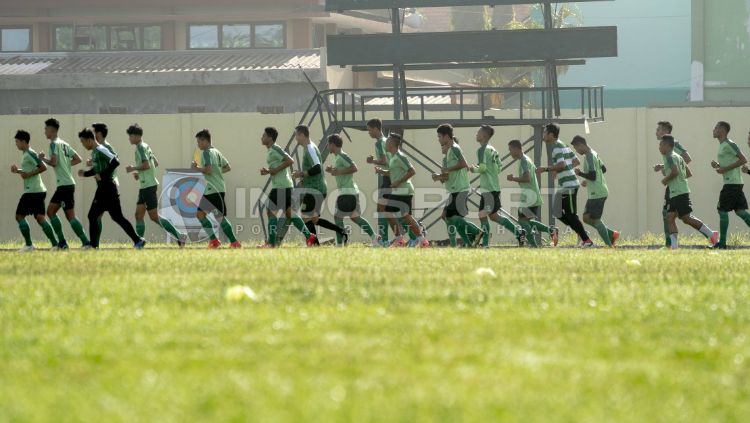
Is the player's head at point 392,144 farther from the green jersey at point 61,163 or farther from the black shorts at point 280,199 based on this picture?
the green jersey at point 61,163

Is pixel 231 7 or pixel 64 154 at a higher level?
pixel 231 7

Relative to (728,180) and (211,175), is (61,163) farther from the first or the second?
(728,180)

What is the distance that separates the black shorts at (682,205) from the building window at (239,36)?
24907 millimetres

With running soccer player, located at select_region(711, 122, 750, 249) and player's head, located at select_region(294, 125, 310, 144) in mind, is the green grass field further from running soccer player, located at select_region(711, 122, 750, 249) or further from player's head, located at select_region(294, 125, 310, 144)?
player's head, located at select_region(294, 125, 310, 144)

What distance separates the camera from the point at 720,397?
524 centimetres

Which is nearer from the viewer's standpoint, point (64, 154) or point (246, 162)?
point (64, 154)

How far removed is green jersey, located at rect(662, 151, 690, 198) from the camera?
747 inches

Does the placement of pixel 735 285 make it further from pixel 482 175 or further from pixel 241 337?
pixel 482 175

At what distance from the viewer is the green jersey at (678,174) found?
18969 millimetres

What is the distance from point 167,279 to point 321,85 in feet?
89.3

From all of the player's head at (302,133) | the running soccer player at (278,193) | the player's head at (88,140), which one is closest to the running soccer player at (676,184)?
the player's head at (302,133)

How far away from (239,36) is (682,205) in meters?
25.4

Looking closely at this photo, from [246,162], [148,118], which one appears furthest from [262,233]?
[148,118]

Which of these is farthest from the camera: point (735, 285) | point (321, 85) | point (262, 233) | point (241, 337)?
point (321, 85)
